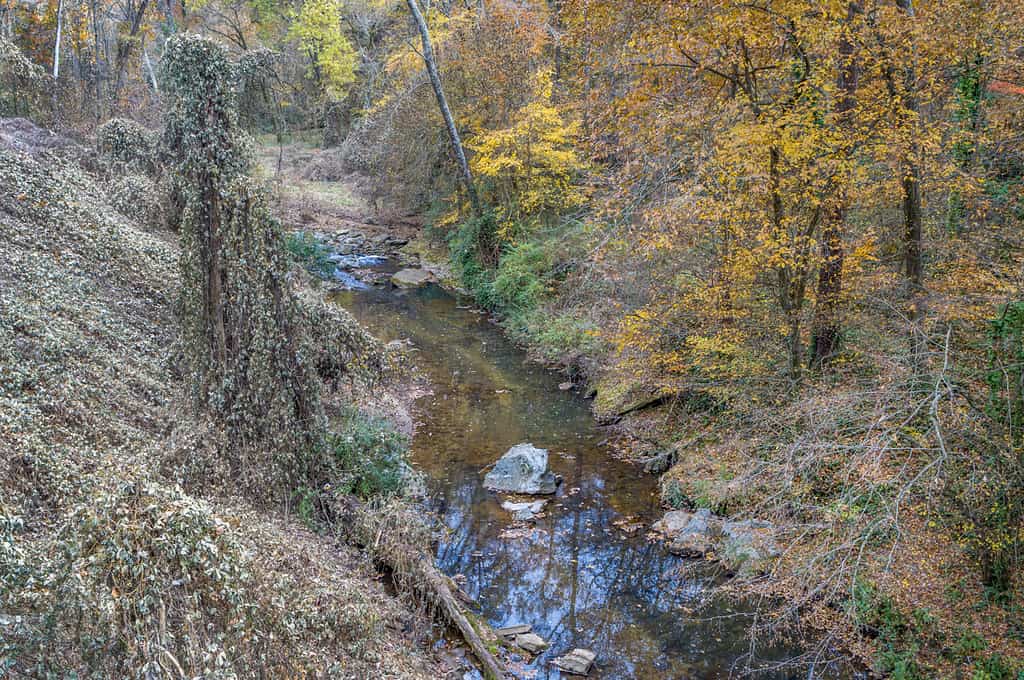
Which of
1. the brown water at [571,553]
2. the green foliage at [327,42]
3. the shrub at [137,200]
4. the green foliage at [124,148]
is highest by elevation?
the green foliage at [327,42]

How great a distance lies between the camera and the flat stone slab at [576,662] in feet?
25.0

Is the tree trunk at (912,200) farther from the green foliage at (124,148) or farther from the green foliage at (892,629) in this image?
the green foliage at (124,148)

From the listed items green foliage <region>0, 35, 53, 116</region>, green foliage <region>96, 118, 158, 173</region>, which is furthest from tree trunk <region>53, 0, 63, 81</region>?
green foliage <region>96, 118, 158, 173</region>

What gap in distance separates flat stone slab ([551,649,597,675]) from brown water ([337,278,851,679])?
10cm

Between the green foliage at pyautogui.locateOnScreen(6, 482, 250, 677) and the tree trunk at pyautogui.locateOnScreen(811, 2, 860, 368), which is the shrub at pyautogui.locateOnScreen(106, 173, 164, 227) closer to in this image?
the green foliage at pyautogui.locateOnScreen(6, 482, 250, 677)

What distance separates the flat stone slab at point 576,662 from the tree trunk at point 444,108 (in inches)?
678

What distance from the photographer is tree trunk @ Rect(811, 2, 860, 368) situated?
30.8 ft

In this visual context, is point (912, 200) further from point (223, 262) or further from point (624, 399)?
point (223, 262)

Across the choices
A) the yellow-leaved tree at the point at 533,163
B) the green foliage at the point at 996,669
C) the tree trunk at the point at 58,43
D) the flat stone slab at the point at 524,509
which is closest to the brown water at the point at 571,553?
the flat stone slab at the point at 524,509

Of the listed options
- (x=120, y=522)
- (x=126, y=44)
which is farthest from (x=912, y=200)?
(x=126, y=44)

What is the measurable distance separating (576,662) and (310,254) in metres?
17.7

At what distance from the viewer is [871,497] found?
679 centimetres

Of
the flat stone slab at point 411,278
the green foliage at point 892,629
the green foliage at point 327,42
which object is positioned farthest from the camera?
the green foliage at point 327,42

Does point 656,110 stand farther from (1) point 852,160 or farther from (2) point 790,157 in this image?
(1) point 852,160
